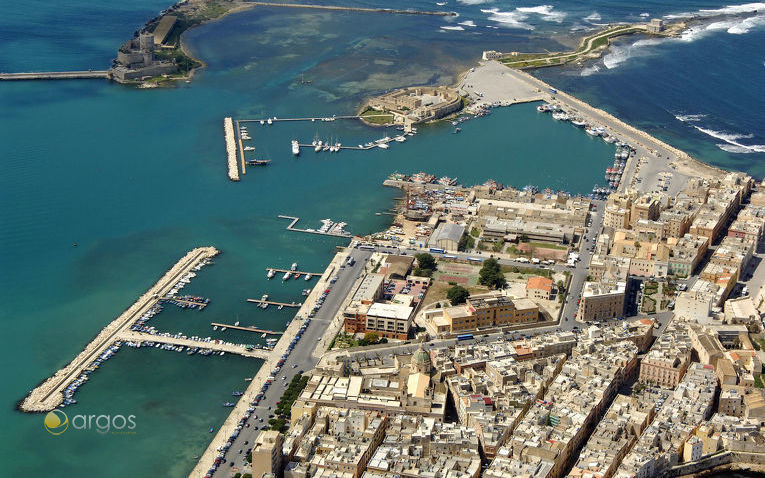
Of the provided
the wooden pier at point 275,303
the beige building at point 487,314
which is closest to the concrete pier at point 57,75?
the wooden pier at point 275,303

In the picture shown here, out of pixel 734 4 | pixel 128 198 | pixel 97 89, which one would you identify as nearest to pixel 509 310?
pixel 128 198

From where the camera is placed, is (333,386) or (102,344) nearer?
(333,386)

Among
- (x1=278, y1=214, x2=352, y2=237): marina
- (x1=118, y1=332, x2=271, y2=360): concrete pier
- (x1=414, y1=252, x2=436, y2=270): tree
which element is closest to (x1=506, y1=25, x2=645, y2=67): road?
(x1=278, y1=214, x2=352, y2=237): marina

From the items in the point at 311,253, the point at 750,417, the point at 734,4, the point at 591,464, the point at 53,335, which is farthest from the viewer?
the point at 734,4

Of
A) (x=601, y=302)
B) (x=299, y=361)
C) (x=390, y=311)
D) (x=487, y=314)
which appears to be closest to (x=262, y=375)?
(x=299, y=361)

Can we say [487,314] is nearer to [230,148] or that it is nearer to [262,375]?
[262,375]

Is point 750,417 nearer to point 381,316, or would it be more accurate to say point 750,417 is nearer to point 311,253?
point 381,316
